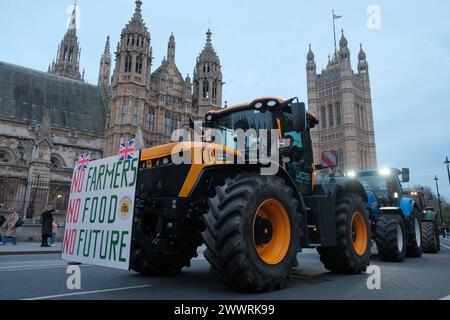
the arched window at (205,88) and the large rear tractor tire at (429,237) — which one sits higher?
the arched window at (205,88)

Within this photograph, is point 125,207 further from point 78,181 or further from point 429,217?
point 429,217

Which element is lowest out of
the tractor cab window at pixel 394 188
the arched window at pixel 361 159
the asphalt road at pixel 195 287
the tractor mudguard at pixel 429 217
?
the asphalt road at pixel 195 287

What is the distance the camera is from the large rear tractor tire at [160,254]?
4711 mm

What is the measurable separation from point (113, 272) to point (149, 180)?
2181 millimetres

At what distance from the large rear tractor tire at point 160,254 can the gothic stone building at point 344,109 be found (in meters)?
72.6

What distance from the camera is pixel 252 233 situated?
3.85 meters

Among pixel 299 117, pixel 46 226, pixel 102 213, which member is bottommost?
pixel 46 226

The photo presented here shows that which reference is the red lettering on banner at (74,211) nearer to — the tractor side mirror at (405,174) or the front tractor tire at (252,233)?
the front tractor tire at (252,233)

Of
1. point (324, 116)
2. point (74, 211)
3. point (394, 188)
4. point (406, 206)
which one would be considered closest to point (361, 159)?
point (324, 116)

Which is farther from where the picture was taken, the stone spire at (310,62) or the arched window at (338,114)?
the stone spire at (310,62)

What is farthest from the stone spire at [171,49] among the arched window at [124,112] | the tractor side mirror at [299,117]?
the tractor side mirror at [299,117]

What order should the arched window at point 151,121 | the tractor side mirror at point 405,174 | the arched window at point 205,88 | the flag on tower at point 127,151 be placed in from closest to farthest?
1. the flag on tower at point 127,151
2. the tractor side mirror at point 405,174
3. the arched window at point 151,121
4. the arched window at point 205,88

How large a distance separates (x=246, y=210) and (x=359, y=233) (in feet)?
11.8

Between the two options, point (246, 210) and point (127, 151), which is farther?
point (127, 151)
